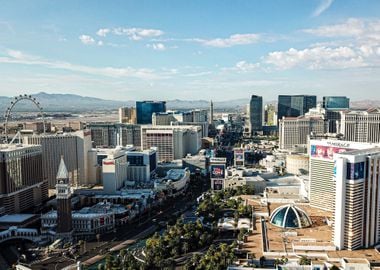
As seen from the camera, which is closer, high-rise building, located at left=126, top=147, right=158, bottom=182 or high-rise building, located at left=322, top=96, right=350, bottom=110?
high-rise building, located at left=126, top=147, right=158, bottom=182

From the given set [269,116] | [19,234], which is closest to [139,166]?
[19,234]

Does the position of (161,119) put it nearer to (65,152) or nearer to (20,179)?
(65,152)

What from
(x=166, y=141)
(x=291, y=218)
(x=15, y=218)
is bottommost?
(x=15, y=218)

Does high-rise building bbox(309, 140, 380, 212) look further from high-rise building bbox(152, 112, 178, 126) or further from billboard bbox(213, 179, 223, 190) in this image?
high-rise building bbox(152, 112, 178, 126)

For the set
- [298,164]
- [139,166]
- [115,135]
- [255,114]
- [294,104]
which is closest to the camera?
[139,166]

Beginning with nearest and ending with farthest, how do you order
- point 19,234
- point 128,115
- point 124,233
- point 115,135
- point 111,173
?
point 19,234 < point 124,233 < point 111,173 < point 115,135 < point 128,115

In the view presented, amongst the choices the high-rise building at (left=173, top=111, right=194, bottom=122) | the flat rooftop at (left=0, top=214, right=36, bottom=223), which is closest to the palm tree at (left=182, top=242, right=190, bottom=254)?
the flat rooftop at (left=0, top=214, right=36, bottom=223)
